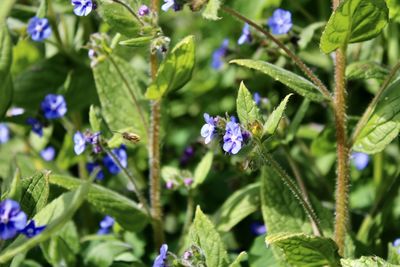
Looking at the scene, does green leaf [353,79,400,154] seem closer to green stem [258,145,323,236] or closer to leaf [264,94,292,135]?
green stem [258,145,323,236]

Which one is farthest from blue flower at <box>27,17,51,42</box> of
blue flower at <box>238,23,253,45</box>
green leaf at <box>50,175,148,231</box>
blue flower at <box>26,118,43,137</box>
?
blue flower at <box>238,23,253,45</box>

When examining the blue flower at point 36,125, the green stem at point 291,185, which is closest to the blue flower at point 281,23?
the green stem at point 291,185

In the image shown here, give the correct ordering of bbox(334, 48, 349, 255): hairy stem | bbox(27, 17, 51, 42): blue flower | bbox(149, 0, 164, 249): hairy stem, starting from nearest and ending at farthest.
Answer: bbox(334, 48, 349, 255): hairy stem, bbox(149, 0, 164, 249): hairy stem, bbox(27, 17, 51, 42): blue flower

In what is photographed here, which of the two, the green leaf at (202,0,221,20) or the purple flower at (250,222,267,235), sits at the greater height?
the green leaf at (202,0,221,20)

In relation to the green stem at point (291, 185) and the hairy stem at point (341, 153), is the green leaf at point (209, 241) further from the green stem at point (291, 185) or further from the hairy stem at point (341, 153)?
the hairy stem at point (341, 153)

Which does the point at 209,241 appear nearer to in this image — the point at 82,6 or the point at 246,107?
the point at 246,107
